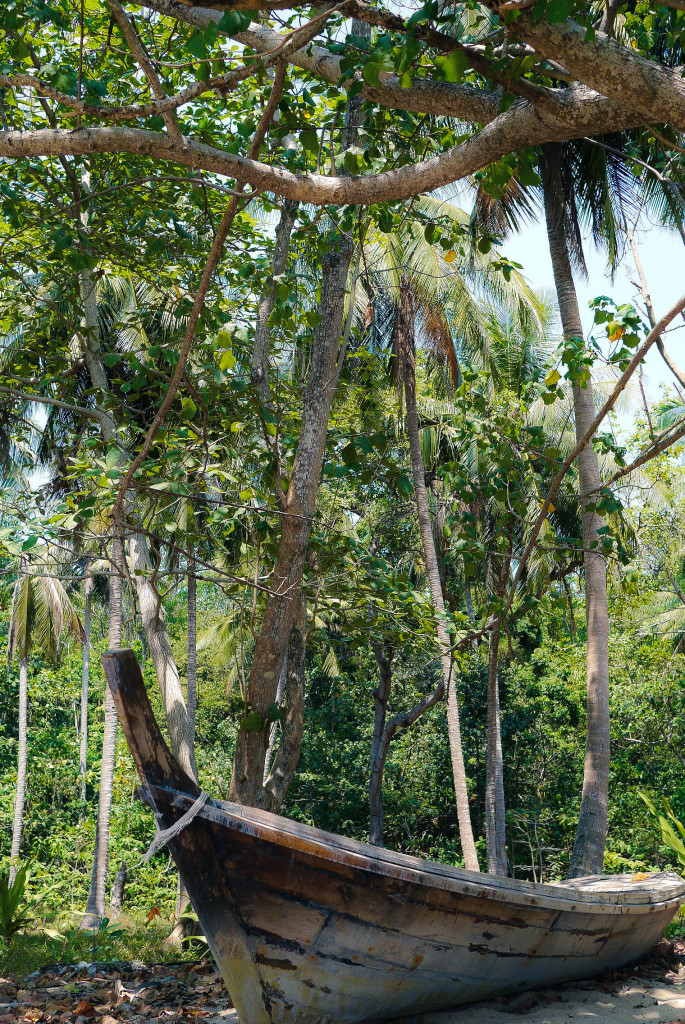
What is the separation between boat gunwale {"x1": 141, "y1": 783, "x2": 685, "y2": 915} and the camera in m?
3.40

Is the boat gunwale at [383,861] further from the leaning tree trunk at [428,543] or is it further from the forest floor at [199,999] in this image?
the leaning tree trunk at [428,543]

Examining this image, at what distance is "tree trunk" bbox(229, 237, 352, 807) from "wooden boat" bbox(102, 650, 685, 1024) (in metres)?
1.30

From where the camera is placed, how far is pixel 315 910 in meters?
3.47

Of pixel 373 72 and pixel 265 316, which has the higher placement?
pixel 265 316

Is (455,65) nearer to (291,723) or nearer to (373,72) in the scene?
(373,72)

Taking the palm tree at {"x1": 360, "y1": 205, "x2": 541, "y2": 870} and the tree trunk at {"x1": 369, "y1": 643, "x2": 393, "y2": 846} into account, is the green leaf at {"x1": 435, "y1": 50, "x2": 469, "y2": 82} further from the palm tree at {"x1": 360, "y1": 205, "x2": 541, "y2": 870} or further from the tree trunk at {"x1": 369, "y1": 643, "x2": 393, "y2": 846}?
the tree trunk at {"x1": 369, "y1": 643, "x2": 393, "y2": 846}

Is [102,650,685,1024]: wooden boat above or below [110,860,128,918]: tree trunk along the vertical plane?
above

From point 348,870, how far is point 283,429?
3.68 m

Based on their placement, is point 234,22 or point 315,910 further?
point 315,910

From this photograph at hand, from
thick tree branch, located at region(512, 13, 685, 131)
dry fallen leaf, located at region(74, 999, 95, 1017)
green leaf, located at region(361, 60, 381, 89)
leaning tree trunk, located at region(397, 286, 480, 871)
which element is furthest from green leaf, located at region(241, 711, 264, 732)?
leaning tree trunk, located at region(397, 286, 480, 871)

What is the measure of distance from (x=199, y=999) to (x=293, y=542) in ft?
8.60

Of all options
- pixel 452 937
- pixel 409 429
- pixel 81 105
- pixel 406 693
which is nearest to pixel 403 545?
pixel 409 429

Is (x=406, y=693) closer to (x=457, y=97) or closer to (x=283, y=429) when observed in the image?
(x=283, y=429)

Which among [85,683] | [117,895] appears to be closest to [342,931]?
[117,895]
